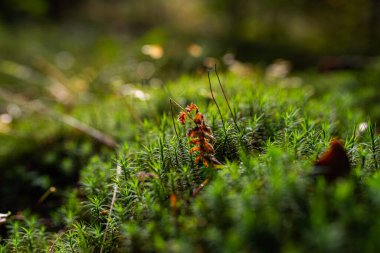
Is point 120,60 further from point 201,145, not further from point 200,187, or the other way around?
point 200,187

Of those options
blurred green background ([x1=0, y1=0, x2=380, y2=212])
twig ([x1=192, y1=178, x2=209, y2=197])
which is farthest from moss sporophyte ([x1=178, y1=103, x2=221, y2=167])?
blurred green background ([x1=0, y1=0, x2=380, y2=212])

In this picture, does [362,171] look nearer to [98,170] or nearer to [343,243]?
[343,243]

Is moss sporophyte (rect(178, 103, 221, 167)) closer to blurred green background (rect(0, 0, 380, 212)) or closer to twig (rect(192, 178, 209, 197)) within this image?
twig (rect(192, 178, 209, 197))

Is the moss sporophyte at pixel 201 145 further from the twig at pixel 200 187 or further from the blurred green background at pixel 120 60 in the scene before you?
the blurred green background at pixel 120 60

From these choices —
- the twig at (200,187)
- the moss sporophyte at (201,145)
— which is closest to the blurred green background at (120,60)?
the moss sporophyte at (201,145)

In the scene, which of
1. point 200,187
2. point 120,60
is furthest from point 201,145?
point 120,60

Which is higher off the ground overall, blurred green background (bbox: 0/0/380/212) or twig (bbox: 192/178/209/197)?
blurred green background (bbox: 0/0/380/212)

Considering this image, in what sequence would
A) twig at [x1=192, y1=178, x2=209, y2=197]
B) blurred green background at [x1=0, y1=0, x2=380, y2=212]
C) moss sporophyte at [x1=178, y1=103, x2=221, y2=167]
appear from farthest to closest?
blurred green background at [x1=0, y1=0, x2=380, y2=212], moss sporophyte at [x1=178, y1=103, x2=221, y2=167], twig at [x1=192, y1=178, x2=209, y2=197]

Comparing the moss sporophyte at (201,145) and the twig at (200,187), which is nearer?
the twig at (200,187)

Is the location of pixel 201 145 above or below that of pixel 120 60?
below
